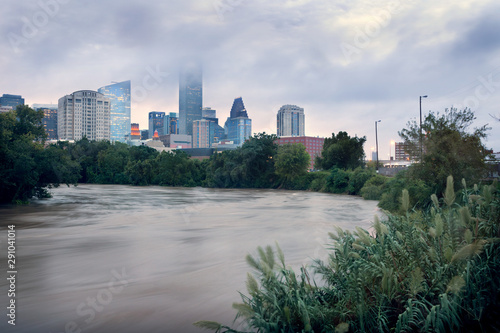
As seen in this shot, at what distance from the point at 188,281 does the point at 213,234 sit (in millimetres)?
6355

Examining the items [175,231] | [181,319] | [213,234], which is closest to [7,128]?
[175,231]

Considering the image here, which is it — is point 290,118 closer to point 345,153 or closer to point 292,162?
point 345,153

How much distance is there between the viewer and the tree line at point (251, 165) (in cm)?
1609

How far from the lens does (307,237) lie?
524 inches

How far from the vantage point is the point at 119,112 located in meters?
172

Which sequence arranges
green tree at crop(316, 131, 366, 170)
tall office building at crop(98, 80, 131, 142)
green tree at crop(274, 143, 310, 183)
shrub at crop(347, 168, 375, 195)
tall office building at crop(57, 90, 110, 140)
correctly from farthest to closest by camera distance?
1. tall office building at crop(98, 80, 131, 142)
2. tall office building at crop(57, 90, 110, 140)
3. green tree at crop(316, 131, 366, 170)
4. green tree at crop(274, 143, 310, 183)
5. shrub at crop(347, 168, 375, 195)

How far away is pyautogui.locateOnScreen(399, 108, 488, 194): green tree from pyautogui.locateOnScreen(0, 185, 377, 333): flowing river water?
3959 millimetres

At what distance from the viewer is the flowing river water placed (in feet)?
18.9

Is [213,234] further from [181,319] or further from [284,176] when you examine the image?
[284,176]

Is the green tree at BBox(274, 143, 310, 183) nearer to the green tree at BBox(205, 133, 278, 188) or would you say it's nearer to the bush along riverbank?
the green tree at BBox(205, 133, 278, 188)

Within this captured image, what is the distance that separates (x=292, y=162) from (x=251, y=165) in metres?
6.40

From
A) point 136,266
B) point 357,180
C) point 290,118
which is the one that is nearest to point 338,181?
point 357,180

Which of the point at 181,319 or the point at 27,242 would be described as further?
the point at 27,242

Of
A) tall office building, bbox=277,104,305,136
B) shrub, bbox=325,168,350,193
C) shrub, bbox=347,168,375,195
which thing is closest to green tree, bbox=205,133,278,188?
shrub, bbox=325,168,350,193
